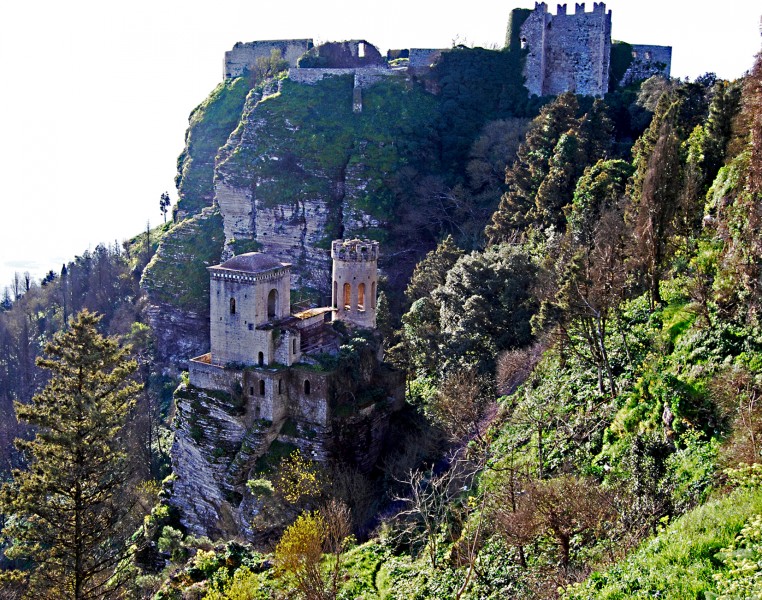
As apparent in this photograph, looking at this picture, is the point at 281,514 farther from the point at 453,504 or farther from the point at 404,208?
the point at 404,208

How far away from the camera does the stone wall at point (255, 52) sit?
67250mm

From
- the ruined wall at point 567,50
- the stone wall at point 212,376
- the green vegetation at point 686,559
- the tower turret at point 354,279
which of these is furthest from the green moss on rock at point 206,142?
the green vegetation at point 686,559

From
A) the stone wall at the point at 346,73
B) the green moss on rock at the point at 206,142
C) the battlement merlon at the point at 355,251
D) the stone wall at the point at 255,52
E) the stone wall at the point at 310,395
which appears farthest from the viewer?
the stone wall at the point at 255,52

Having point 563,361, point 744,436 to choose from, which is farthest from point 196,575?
point 744,436

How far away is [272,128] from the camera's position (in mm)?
55500

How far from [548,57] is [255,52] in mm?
28430

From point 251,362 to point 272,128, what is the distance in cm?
2917

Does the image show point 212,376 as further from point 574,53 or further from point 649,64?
point 649,64

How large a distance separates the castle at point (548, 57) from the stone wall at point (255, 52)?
Result: 18.7ft

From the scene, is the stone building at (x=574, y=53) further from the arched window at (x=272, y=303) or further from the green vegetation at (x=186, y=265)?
the arched window at (x=272, y=303)

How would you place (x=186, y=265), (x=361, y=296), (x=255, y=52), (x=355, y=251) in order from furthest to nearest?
(x=255, y=52) → (x=186, y=265) → (x=361, y=296) → (x=355, y=251)

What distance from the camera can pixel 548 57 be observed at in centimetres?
5603

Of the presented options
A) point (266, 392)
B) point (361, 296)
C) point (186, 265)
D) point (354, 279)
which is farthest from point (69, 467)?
point (186, 265)

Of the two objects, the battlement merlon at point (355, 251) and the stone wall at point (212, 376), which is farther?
the battlement merlon at point (355, 251)
